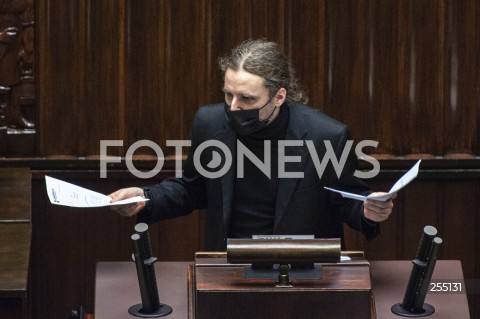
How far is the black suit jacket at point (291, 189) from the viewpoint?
341 centimetres

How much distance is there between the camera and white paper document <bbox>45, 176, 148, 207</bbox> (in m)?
2.72

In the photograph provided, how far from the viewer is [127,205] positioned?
3164 mm

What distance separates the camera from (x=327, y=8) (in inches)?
175

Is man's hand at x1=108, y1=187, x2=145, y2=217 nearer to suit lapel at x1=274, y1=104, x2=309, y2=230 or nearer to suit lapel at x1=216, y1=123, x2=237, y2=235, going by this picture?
suit lapel at x1=216, y1=123, x2=237, y2=235

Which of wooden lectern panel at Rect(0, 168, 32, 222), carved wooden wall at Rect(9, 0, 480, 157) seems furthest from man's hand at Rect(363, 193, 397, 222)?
carved wooden wall at Rect(9, 0, 480, 157)

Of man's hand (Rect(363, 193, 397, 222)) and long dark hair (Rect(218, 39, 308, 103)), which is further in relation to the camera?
long dark hair (Rect(218, 39, 308, 103))

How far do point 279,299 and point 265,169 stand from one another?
1.01m

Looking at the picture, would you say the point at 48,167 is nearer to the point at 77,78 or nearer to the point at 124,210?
the point at 77,78

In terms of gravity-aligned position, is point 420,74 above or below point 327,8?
below

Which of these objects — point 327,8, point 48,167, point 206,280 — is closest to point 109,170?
point 48,167

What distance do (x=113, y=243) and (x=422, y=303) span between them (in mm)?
2130

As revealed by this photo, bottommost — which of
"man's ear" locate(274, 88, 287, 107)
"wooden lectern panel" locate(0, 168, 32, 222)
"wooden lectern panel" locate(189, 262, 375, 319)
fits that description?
"wooden lectern panel" locate(189, 262, 375, 319)

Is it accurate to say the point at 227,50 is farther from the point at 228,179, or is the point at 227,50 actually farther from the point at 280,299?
the point at 280,299

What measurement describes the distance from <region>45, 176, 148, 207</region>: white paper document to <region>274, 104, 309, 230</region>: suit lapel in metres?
0.63
